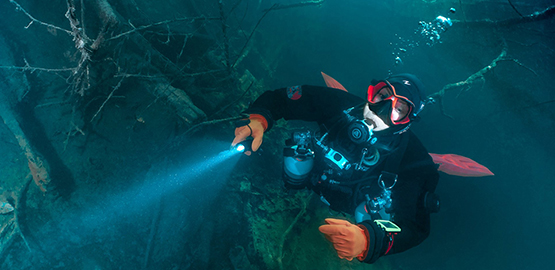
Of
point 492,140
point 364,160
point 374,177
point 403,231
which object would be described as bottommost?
point 492,140

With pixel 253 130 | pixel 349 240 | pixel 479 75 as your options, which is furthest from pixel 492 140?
pixel 253 130

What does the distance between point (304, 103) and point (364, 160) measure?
1.00 meters

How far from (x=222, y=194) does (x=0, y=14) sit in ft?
12.4

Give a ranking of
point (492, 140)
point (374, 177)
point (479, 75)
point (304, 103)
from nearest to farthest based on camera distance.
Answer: point (374, 177) → point (304, 103) → point (479, 75) → point (492, 140)

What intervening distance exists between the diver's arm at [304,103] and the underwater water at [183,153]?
511 mm

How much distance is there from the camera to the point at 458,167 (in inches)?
154

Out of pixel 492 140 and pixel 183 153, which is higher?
pixel 183 153

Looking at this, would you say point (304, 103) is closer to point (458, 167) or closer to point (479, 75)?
point (458, 167)

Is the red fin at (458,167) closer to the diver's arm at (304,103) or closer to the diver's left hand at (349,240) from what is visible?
the diver's arm at (304,103)

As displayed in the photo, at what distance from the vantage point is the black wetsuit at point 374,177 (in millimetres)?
1838

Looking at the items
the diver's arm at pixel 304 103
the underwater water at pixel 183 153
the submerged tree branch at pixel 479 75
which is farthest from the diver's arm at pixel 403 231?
the submerged tree branch at pixel 479 75

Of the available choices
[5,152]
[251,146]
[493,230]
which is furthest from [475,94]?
[5,152]

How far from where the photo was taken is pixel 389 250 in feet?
5.91

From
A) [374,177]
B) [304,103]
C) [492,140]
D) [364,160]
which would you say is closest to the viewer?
[364,160]
